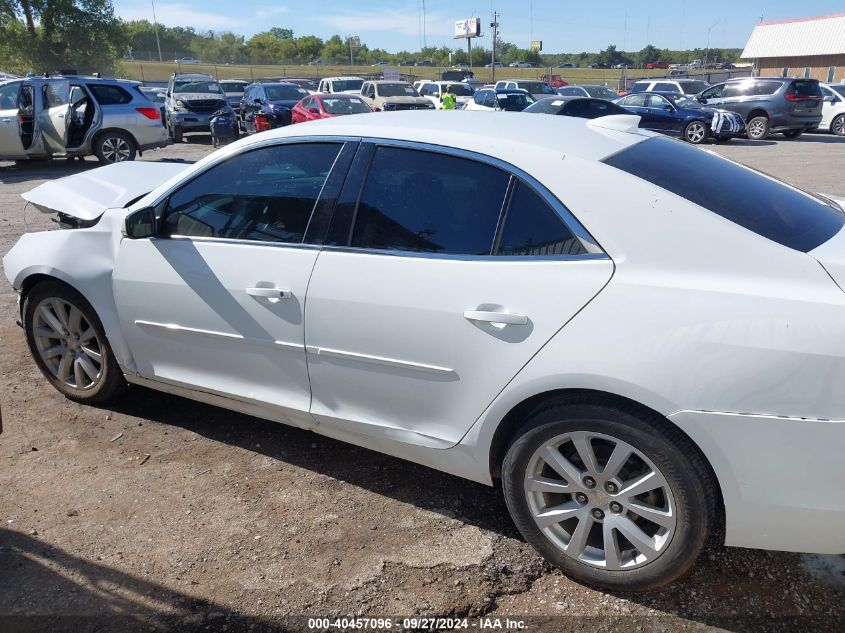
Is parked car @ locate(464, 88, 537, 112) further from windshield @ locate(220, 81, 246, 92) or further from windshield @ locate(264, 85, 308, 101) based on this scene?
windshield @ locate(220, 81, 246, 92)

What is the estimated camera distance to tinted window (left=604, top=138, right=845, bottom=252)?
2.40 metres

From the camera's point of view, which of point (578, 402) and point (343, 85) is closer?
point (578, 402)

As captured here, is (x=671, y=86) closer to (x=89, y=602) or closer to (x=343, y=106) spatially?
(x=343, y=106)

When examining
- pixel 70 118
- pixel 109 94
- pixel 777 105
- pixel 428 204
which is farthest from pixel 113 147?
pixel 777 105

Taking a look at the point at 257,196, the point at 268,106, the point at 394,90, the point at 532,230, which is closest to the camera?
the point at 532,230

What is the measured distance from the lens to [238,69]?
61.4 metres

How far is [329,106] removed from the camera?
1720cm

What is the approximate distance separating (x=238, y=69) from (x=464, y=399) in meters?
65.0

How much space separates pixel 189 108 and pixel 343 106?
4948mm

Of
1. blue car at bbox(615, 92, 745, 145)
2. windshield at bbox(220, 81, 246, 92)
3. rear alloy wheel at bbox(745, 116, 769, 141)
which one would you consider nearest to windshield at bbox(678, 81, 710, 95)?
rear alloy wheel at bbox(745, 116, 769, 141)

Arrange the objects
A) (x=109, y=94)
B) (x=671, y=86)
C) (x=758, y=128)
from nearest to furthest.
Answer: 1. (x=109, y=94)
2. (x=758, y=128)
3. (x=671, y=86)

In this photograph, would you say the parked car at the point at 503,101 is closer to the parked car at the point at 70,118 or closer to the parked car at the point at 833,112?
the parked car at the point at 833,112

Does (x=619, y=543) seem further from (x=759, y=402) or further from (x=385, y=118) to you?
(x=385, y=118)

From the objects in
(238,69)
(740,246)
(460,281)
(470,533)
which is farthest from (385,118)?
(238,69)
